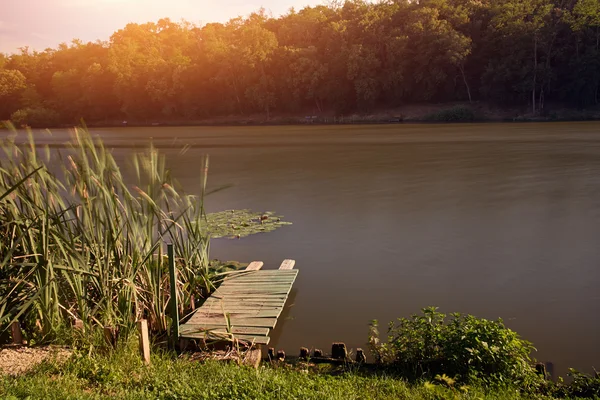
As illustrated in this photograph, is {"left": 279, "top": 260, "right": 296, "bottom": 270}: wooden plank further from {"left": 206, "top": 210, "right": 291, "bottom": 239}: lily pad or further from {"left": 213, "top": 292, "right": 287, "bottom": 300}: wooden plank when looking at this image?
{"left": 206, "top": 210, "right": 291, "bottom": 239}: lily pad

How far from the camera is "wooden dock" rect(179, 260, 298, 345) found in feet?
15.7

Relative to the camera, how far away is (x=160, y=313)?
482 centimetres

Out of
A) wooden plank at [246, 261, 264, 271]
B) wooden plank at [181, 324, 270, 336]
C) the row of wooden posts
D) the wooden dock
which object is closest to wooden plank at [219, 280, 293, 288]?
the wooden dock

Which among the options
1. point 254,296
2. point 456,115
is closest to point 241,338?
point 254,296

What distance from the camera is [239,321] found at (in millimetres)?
5062

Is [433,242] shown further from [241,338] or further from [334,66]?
[334,66]

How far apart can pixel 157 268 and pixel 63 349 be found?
989mm

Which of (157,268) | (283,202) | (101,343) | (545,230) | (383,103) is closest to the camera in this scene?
(101,343)

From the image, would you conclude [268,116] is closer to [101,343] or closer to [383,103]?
[383,103]

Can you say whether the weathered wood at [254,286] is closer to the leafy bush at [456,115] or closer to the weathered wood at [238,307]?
the weathered wood at [238,307]

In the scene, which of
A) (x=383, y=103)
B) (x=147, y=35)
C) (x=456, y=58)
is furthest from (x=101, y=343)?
(x=147, y=35)

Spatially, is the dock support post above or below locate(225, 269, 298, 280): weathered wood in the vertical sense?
above

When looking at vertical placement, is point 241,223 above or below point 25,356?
below

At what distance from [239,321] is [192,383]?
4.91 feet
